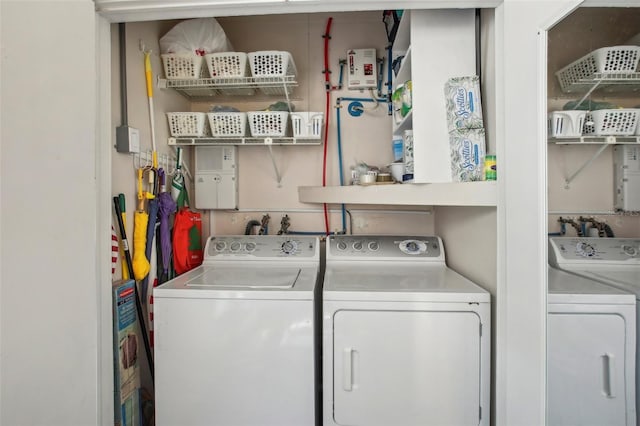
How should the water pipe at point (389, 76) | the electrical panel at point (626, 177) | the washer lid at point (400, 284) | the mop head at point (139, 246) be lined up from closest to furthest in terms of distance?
the electrical panel at point (626, 177)
the washer lid at point (400, 284)
the mop head at point (139, 246)
the water pipe at point (389, 76)

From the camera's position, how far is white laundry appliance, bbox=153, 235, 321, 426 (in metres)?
1.34

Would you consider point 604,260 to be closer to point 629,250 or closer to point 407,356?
point 629,250

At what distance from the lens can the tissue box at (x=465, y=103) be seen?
1.25 metres

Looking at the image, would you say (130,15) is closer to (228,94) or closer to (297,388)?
(228,94)

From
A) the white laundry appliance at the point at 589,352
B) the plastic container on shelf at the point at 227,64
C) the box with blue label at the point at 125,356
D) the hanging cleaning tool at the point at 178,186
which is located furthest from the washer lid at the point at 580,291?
the hanging cleaning tool at the point at 178,186

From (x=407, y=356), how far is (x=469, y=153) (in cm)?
99

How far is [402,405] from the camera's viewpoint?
1299 mm

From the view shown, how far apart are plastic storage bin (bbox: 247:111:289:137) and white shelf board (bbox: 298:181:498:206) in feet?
1.69

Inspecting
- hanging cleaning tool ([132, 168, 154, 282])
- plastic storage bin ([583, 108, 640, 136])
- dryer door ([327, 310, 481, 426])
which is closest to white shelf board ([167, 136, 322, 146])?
hanging cleaning tool ([132, 168, 154, 282])

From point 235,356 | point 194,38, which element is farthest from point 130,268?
point 194,38

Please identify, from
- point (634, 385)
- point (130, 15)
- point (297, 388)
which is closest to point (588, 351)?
point (634, 385)

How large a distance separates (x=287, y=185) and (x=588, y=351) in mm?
1978

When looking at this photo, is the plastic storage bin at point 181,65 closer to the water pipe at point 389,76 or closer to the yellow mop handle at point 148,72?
the yellow mop handle at point 148,72

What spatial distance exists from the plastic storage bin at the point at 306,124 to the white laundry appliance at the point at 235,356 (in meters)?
1.08
